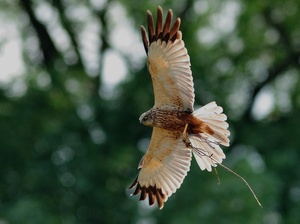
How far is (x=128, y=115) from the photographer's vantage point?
54.4 feet

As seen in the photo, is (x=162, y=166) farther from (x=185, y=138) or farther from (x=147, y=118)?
(x=147, y=118)

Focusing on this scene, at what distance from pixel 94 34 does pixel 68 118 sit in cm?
234

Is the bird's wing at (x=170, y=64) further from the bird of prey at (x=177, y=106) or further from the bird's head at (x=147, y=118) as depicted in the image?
the bird's head at (x=147, y=118)

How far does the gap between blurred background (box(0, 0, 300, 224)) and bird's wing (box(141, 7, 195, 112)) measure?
7.76 metres

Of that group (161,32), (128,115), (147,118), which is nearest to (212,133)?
(147,118)

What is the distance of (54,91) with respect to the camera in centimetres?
1714

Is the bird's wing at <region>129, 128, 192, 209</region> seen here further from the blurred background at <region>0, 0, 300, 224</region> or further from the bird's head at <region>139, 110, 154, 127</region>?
the blurred background at <region>0, 0, 300, 224</region>

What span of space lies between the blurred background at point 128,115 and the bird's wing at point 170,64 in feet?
25.5

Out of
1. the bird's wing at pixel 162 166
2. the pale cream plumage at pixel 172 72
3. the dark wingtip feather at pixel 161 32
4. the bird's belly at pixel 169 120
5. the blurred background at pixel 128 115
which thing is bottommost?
the blurred background at pixel 128 115

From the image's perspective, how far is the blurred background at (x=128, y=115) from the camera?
15984mm

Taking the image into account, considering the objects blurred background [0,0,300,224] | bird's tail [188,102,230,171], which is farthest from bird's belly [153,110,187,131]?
blurred background [0,0,300,224]

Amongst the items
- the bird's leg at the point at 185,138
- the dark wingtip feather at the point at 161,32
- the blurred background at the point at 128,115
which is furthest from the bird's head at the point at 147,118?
the blurred background at the point at 128,115

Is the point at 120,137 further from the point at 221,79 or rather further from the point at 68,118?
the point at 221,79

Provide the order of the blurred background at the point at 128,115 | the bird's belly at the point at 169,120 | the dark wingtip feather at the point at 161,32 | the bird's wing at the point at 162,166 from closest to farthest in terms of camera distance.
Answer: the dark wingtip feather at the point at 161,32
the bird's belly at the point at 169,120
the bird's wing at the point at 162,166
the blurred background at the point at 128,115
